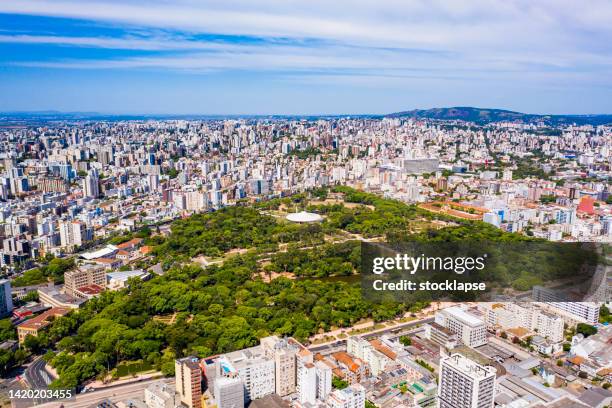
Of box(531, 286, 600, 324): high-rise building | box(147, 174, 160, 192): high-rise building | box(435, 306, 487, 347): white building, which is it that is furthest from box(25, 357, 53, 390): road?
box(147, 174, 160, 192): high-rise building

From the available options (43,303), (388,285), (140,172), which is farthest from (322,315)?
(140,172)

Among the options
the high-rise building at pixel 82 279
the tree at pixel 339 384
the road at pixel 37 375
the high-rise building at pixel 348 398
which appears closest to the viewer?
the high-rise building at pixel 348 398

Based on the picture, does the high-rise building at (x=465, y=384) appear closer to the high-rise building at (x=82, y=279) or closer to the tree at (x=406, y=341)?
the tree at (x=406, y=341)

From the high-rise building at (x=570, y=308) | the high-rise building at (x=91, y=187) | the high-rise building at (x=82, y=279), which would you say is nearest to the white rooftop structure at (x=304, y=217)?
the high-rise building at (x=82, y=279)

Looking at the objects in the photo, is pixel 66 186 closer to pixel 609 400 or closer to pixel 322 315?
pixel 322 315

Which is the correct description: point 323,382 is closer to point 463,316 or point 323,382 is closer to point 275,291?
point 463,316

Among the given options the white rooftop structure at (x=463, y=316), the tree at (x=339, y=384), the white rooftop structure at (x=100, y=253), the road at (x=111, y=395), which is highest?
the white rooftop structure at (x=463, y=316)
